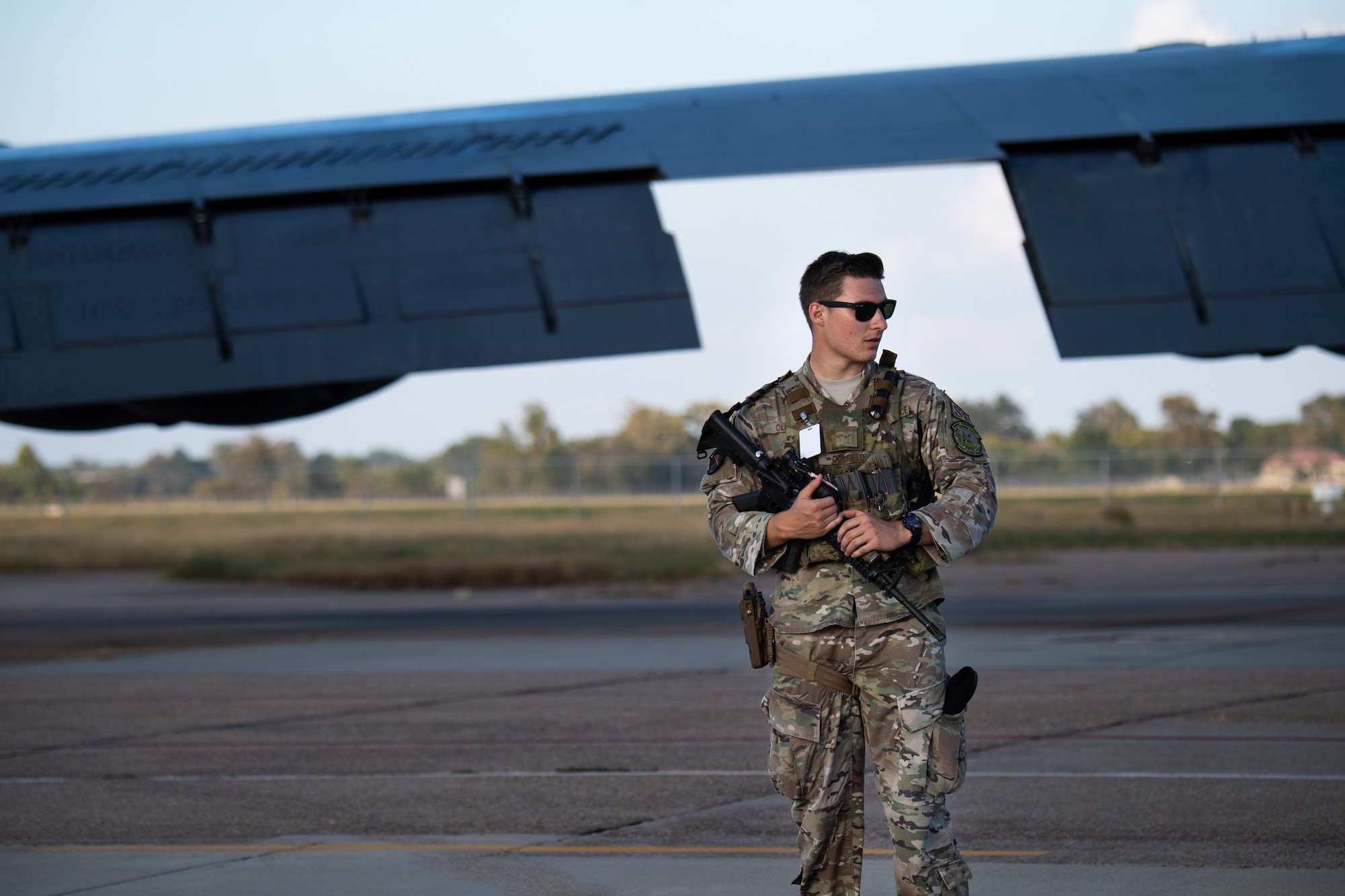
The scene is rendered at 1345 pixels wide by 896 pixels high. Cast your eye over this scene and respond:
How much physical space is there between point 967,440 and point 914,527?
15.2 inches

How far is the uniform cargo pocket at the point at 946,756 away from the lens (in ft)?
14.2

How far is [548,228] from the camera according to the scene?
994 cm

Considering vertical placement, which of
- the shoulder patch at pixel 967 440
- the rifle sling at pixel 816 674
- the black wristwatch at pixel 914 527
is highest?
the shoulder patch at pixel 967 440

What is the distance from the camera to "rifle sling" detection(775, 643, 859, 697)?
177 inches

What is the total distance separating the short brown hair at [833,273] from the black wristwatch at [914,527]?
31.4 inches

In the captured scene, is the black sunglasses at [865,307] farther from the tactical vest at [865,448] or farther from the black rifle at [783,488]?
the black rifle at [783,488]

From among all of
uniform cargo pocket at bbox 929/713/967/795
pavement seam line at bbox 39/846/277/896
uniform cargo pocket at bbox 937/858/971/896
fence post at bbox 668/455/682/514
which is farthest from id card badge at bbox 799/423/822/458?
fence post at bbox 668/455/682/514

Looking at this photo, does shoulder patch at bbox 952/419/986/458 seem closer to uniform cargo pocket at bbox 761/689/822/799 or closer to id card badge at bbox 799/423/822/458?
id card badge at bbox 799/423/822/458

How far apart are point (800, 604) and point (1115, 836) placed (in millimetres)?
2461

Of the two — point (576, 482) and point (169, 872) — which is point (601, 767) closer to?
point (169, 872)

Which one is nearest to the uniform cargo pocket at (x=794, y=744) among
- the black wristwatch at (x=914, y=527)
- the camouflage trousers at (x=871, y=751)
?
the camouflage trousers at (x=871, y=751)

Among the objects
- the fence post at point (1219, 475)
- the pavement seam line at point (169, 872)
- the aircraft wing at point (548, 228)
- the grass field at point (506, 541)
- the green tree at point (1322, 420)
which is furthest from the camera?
the green tree at point (1322, 420)

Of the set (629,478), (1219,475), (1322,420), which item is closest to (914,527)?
(1219,475)

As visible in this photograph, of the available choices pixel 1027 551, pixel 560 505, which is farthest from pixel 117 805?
pixel 560 505
